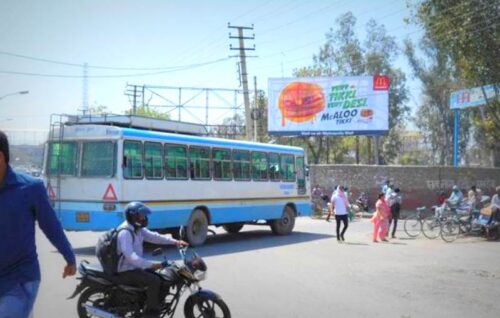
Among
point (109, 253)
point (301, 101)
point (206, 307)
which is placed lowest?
point (206, 307)

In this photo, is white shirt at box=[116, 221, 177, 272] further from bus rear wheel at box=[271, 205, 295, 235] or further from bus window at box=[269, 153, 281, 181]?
bus rear wheel at box=[271, 205, 295, 235]

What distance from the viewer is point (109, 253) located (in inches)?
262

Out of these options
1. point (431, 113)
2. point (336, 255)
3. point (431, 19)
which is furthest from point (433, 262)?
point (431, 113)

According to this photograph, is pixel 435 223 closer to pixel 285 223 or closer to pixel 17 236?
pixel 285 223

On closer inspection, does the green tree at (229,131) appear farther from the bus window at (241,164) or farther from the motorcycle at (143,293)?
the motorcycle at (143,293)

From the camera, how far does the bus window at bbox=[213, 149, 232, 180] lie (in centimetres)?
1700

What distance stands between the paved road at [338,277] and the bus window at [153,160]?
1.93m

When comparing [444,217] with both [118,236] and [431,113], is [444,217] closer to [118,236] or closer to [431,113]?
[118,236]

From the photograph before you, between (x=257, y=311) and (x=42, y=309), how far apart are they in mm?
2841

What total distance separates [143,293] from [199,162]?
32.3 ft

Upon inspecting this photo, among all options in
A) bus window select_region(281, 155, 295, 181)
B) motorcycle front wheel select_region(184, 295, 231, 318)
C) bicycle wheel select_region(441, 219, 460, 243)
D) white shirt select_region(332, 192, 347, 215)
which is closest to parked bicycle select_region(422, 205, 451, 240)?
bicycle wheel select_region(441, 219, 460, 243)

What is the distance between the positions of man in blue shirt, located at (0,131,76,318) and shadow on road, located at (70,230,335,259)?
9551 millimetres

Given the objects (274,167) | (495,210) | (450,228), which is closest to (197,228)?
(274,167)

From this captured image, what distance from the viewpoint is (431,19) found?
2053 centimetres
